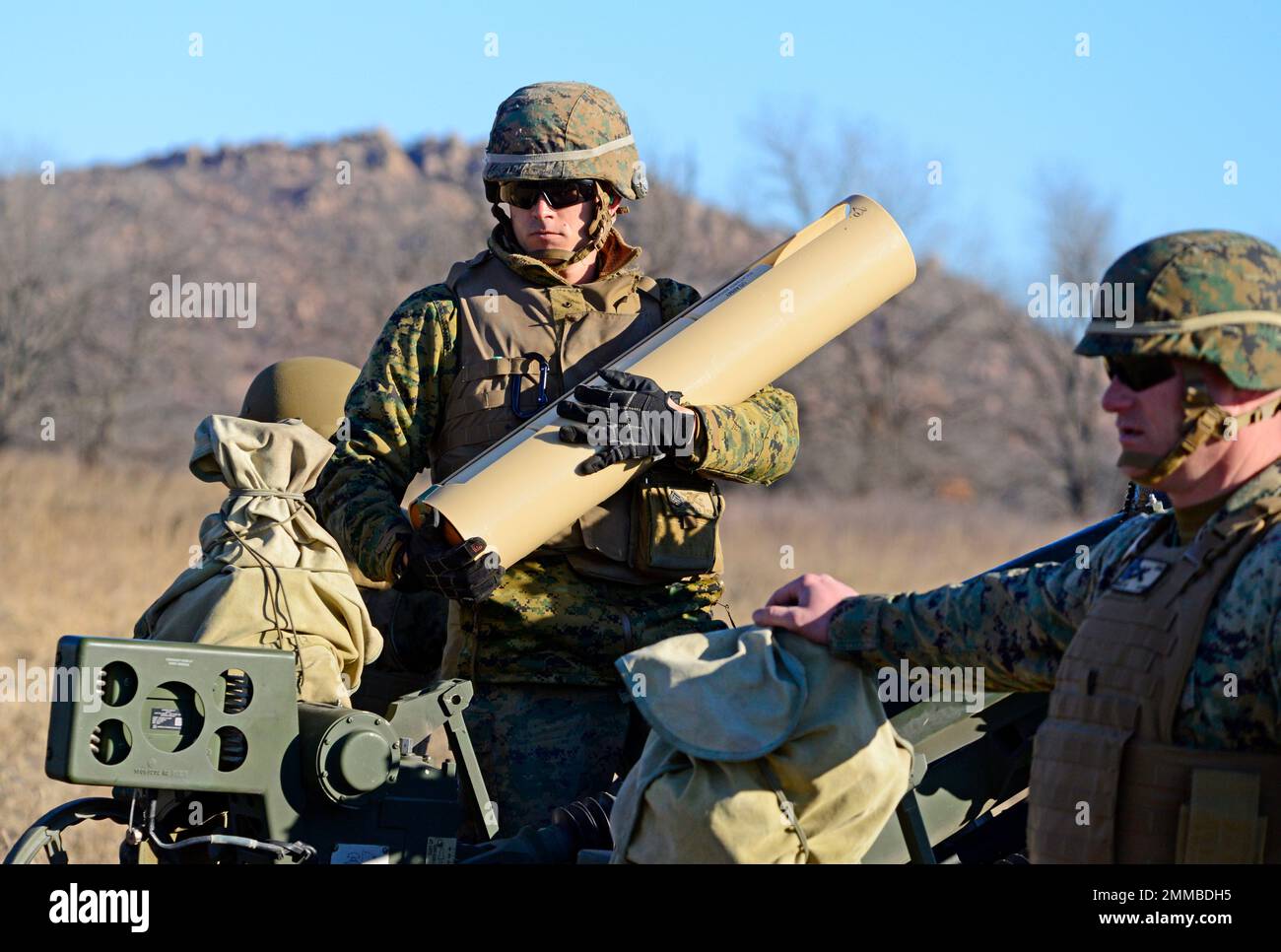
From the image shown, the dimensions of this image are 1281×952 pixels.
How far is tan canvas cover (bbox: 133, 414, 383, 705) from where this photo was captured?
4582mm

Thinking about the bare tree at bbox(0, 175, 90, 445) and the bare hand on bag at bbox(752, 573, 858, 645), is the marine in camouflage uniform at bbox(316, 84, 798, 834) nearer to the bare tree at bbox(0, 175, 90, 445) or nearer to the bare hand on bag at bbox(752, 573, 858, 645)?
the bare hand on bag at bbox(752, 573, 858, 645)

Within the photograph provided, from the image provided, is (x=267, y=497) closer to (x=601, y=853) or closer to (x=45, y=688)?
(x=601, y=853)

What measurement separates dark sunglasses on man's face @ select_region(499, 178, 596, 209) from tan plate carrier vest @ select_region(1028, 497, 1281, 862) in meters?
2.38

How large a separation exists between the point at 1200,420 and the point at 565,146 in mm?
2427

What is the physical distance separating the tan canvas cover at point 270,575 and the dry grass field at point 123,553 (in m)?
3.08

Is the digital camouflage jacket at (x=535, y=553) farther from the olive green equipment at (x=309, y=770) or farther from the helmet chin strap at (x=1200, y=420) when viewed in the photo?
the helmet chin strap at (x=1200, y=420)

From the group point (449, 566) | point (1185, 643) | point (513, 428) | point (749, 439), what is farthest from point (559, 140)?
point (1185, 643)

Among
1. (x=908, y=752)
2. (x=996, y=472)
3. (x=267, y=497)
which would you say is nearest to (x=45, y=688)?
(x=267, y=497)

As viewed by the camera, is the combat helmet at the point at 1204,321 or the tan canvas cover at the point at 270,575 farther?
the tan canvas cover at the point at 270,575

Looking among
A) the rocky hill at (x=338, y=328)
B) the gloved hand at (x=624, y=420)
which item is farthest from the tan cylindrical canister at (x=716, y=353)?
the rocky hill at (x=338, y=328)

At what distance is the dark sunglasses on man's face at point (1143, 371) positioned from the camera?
3.33m

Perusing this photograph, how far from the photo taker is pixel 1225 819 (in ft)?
10.2

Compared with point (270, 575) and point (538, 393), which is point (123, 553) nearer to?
point (538, 393)
